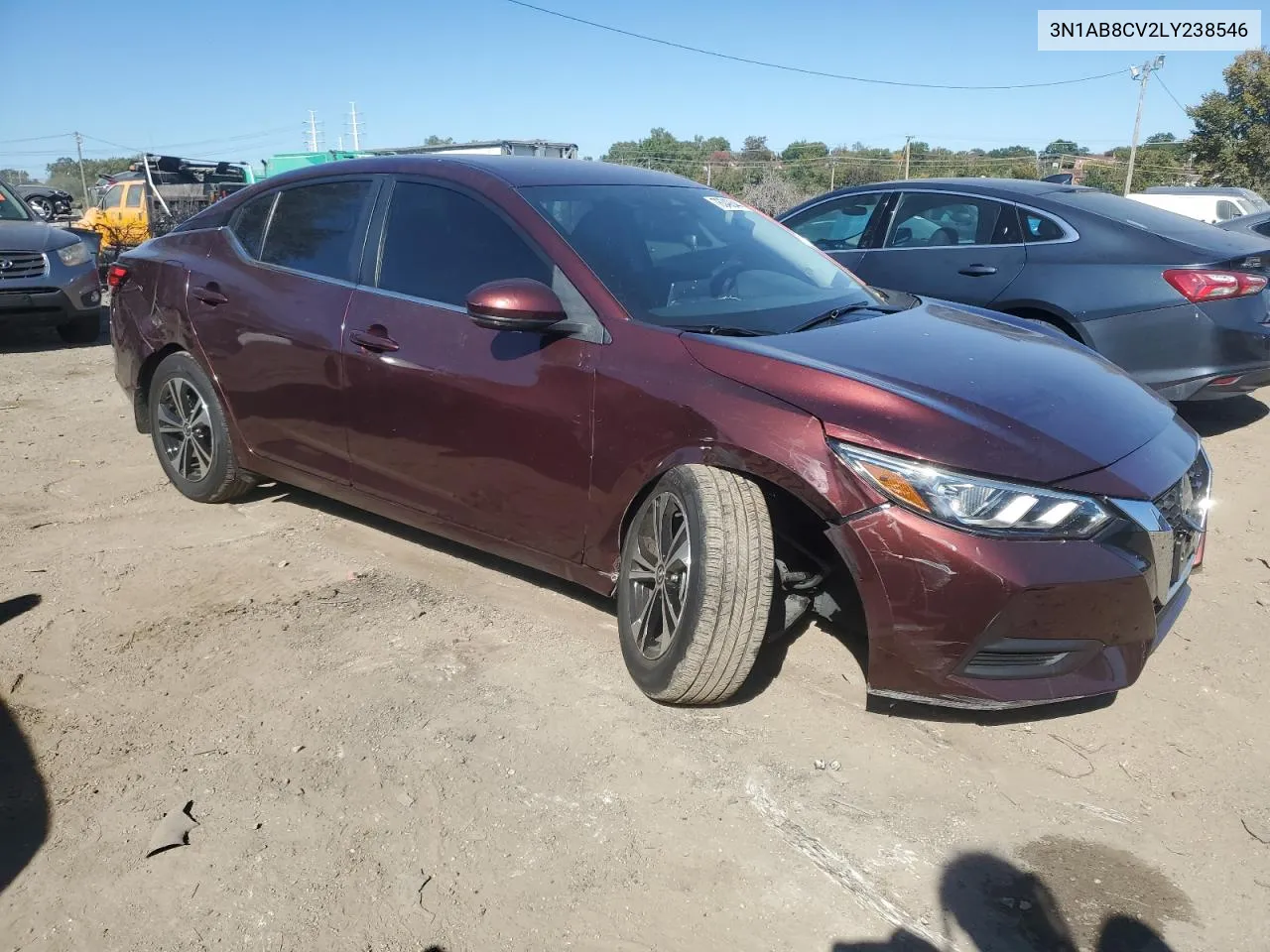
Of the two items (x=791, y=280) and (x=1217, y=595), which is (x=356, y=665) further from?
(x=1217, y=595)

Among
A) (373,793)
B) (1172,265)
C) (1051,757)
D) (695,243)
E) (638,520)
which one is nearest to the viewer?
(373,793)

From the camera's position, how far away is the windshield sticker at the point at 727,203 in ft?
13.5

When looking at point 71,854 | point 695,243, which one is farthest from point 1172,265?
point 71,854

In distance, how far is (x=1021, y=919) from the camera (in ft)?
7.44

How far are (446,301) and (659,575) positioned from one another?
1317 mm

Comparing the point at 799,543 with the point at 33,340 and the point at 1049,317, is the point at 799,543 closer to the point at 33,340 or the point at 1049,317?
the point at 1049,317

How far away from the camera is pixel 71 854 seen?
96.6 inches

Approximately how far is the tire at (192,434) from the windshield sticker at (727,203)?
7.71 ft

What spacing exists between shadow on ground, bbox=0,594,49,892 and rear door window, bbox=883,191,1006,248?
17.8 feet

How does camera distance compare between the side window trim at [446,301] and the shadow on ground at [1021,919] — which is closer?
the shadow on ground at [1021,919]

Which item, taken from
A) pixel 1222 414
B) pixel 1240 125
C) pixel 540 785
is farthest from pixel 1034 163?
pixel 540 785

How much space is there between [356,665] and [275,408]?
1363mm

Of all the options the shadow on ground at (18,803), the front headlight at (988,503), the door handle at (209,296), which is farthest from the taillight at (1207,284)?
the shadow on ground at (18,803)

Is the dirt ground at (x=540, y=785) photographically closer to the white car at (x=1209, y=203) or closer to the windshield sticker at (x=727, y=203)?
the windshield sticker at (x=727, y=203)
